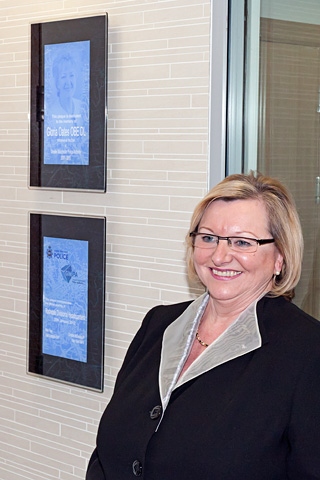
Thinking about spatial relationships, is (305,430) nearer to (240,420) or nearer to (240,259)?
(240,420)

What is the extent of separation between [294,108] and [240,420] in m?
0.86

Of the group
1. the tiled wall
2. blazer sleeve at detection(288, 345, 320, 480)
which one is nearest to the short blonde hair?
blazer sleeve at detection(288, 345, 320, 480)

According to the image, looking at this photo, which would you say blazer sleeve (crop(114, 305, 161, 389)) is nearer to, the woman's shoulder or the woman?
the woman

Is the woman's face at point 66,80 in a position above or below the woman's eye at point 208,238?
above

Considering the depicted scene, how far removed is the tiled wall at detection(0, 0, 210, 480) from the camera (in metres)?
2.29

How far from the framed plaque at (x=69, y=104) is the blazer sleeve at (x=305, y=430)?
1137mm

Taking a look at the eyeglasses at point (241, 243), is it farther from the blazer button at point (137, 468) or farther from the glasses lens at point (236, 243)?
the blazer button at point (137, 468)

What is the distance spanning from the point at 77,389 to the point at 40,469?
1.14ft

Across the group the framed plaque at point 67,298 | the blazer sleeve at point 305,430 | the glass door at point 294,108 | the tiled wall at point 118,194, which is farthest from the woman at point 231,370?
the framed plaque at point 67,298

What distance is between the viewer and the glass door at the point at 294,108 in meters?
2.01

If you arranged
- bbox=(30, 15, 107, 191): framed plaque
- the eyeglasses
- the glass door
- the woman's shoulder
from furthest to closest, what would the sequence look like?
bbox=(30, 15, 107, 191): framed plaque → the glass door → the eyeglasses → the woman's shoulder

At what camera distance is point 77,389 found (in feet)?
8.62

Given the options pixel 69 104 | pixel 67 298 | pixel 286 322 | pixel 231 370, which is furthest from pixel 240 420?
pixel 69 104

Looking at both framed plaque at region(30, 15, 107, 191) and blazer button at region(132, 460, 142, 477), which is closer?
blazer button at region(132, 460, 142, 477)
